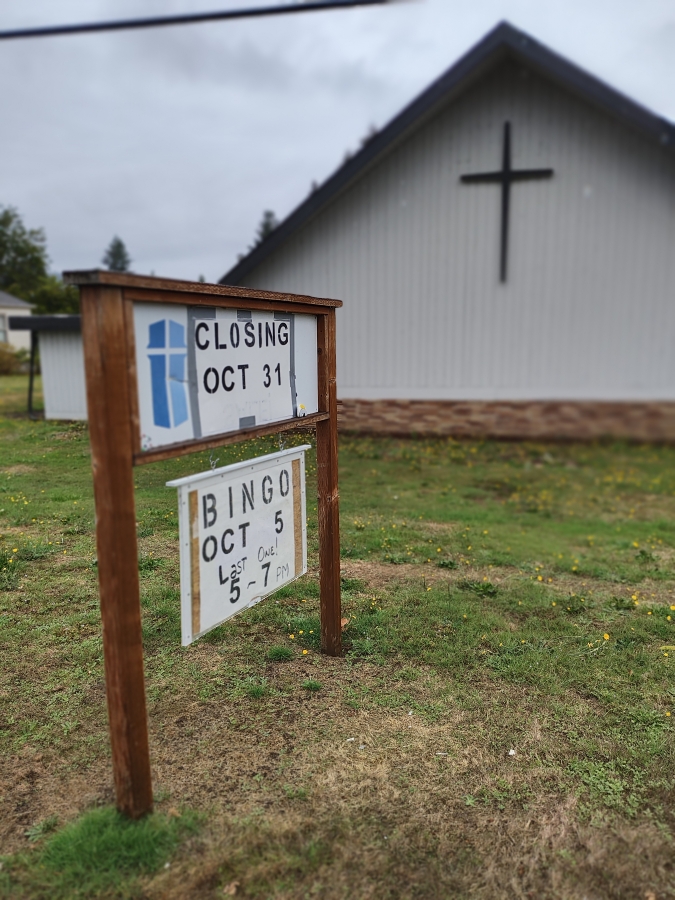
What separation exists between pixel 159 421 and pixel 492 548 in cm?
370

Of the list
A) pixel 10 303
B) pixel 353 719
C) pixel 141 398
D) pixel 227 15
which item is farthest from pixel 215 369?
pixel 10 303

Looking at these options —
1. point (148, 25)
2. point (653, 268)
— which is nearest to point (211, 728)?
point (148, 25)

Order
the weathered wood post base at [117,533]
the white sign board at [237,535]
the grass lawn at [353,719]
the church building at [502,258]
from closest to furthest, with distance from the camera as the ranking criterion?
the weathered wood post base at [117,533] < the grass lawn at [353,719] < the white sign board at [237,535] < the church building at [502,258]

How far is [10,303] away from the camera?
25188 mm

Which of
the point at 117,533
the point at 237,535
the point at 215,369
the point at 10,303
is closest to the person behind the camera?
the point at 117,533

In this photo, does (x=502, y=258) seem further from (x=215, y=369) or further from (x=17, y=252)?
(x=17, y=252)

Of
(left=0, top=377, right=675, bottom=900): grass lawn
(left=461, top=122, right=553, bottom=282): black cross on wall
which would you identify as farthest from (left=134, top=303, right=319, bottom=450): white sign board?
(left=461, top=122, right=553, bottom=282): black cross on wall

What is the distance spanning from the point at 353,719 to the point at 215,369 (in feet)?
5.23

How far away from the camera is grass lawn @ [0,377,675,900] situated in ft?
6.38

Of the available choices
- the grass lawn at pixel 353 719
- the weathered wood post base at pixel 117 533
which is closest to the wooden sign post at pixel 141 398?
the weathered wood post base at pixel 117 533

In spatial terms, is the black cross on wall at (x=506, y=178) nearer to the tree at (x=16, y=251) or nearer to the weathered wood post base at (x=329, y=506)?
the weathered wood post base at (x=329, y=506)

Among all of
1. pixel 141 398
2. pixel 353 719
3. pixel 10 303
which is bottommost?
pixel 353 719

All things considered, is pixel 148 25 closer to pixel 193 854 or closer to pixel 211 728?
pixel 211 728

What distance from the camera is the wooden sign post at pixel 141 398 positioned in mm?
1784
